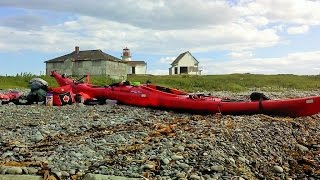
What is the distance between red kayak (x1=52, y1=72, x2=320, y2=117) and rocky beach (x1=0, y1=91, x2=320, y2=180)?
1.54 feet

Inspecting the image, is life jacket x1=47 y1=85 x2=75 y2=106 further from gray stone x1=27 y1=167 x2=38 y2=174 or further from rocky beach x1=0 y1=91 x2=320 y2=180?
gray stone x1=27 y1=167 x2=38 y2=174

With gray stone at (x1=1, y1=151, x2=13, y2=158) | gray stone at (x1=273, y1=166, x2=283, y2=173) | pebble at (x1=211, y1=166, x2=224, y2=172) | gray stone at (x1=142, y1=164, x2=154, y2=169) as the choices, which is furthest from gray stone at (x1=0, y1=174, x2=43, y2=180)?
gray stone at (x1=273, y1=166, x2=283, y2=173)

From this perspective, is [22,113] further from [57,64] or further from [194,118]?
[57,64]

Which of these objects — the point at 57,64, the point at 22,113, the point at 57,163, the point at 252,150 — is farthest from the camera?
the point at 57,64

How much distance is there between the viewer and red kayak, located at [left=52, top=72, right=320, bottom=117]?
12961 millimetres

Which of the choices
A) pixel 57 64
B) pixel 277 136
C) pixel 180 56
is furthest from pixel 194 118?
pixel 180 56

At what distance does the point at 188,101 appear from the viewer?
14.0 m

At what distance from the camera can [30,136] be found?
9.61 meters

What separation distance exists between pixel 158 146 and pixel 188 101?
17.9 ft

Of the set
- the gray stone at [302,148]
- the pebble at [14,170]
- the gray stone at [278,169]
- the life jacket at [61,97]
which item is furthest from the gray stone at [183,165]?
the life jacket at [61,97]

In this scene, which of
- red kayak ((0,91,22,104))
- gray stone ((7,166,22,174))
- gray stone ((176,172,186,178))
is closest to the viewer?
gray stone ((7,166,22,174))

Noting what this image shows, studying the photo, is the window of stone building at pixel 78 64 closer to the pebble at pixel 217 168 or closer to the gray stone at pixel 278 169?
the gray stone at pixel 278 169

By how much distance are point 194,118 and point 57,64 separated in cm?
6041

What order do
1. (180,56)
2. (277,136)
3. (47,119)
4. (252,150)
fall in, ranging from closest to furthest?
1. (252,150)
2. (277,136)
3. (47,119)
4. (180,56)
